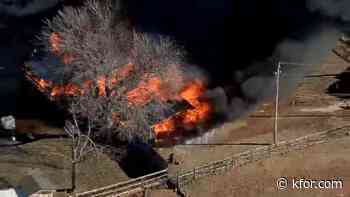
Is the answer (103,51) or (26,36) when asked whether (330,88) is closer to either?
(103,51)

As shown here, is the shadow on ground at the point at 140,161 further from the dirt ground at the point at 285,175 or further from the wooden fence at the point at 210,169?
the dirt ground at the point at 285,175

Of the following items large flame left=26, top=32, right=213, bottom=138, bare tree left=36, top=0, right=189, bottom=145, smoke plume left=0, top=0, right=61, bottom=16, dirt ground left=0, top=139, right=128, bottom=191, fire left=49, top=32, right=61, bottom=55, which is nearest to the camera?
dirt ground left=0, top=139, right=128, bottom=191

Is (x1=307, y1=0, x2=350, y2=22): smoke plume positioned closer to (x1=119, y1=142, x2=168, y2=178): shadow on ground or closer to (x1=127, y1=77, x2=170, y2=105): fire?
(x1=127, y1=77, x2=170, y2=105): fire

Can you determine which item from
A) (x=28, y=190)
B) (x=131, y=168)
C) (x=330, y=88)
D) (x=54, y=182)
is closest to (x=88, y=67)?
(x=131, y=168)

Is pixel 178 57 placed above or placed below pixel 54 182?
above

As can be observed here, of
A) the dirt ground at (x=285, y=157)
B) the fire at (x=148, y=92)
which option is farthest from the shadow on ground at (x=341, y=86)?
the fire at (x=148, y=92)

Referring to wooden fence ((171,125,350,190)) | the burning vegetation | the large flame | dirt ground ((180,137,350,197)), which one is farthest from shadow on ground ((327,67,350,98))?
the large flame
